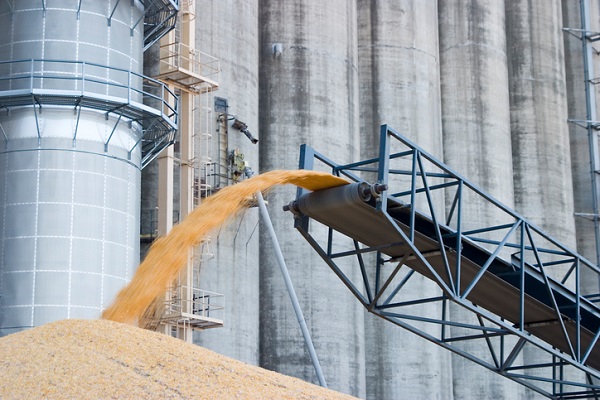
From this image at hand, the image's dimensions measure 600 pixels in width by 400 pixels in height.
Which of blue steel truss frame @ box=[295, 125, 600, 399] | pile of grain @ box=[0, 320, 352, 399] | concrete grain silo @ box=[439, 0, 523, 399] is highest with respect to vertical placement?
concrete grain silo @ box=[439, 0, 523, 399]

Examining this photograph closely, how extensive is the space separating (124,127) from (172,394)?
41.8 ft

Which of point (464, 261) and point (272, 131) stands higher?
point (272, 131)

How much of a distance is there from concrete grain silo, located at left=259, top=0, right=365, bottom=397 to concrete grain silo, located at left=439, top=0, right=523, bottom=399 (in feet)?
23.2

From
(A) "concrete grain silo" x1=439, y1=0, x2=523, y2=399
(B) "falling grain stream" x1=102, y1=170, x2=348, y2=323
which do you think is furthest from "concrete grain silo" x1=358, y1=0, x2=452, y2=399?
(B) "falling grain stream" x1=102, y1=170, x2=348, y2=323

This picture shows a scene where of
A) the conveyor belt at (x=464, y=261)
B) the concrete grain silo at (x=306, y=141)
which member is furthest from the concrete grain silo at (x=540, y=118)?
the conveyor belt at (x=464, y=261)

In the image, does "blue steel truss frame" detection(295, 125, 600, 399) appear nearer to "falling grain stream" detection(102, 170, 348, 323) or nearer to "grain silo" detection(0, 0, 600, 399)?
"falling grain stream" detection(102, 170, 348, 323)

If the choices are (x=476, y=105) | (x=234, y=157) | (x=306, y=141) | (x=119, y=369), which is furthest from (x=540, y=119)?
(x=119, y=369)

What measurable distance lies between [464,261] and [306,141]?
15.0 meters

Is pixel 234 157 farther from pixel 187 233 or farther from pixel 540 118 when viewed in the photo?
pixel 540 118

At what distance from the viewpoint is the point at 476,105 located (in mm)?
42031

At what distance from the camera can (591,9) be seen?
5041 centimetres

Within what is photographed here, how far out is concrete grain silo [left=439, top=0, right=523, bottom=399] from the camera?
41.1 meters

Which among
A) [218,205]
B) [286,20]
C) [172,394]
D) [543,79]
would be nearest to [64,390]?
[172,394]

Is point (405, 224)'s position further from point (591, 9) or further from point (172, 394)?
point (591, 9)
